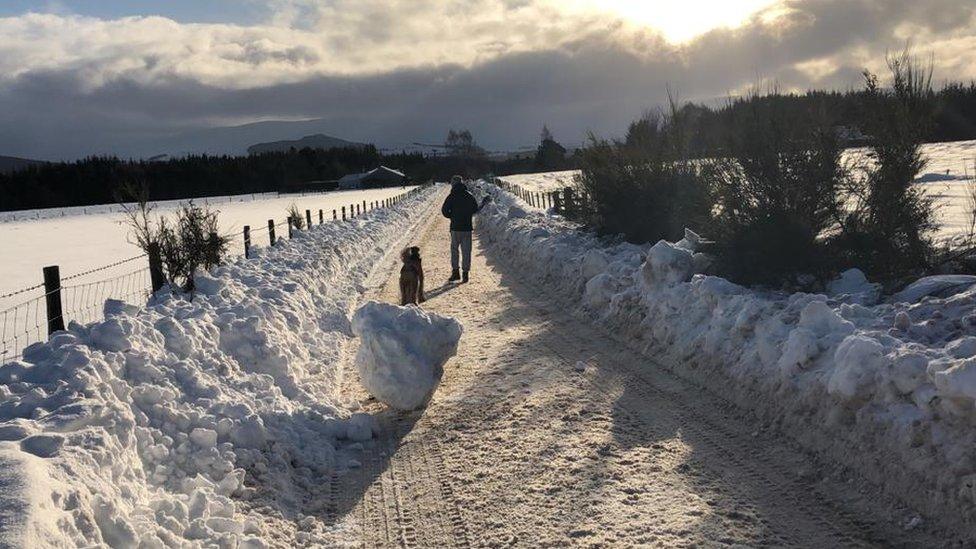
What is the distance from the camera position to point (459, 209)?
15.7 meters

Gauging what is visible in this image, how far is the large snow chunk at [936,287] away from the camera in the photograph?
6.48 metres

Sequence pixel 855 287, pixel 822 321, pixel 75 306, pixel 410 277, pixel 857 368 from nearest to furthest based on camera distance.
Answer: pixel 857 368, pixel 822 321, pixel 855 287, pixel 410 277, pixel 75 306

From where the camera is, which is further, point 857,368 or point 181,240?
point 181,240

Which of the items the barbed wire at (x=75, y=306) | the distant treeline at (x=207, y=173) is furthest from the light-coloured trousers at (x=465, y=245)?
the distant treeline at (x=207, y=173)

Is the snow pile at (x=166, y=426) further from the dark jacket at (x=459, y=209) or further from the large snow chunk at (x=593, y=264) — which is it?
the dark jacket at (x=459, y=209)

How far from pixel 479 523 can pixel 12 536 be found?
2543 millimetres

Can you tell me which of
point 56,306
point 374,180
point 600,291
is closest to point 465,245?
point 600,291

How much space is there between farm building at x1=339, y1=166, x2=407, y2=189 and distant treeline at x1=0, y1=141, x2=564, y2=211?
8341 millimetres

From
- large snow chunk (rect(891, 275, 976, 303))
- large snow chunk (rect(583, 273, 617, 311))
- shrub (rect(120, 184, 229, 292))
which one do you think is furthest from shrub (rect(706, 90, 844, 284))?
shrub (rect(120, 184, 229, 292))

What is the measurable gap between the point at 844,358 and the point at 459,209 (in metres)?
10.9

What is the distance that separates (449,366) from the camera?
867 centimetres

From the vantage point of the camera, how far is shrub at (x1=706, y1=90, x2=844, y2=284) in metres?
8.88

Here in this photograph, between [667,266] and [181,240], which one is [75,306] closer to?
[181,240]

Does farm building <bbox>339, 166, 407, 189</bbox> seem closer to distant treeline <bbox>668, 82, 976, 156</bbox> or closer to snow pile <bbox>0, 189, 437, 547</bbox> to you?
distant treeline <bbox>668, 82, 976, 156</bbox>
